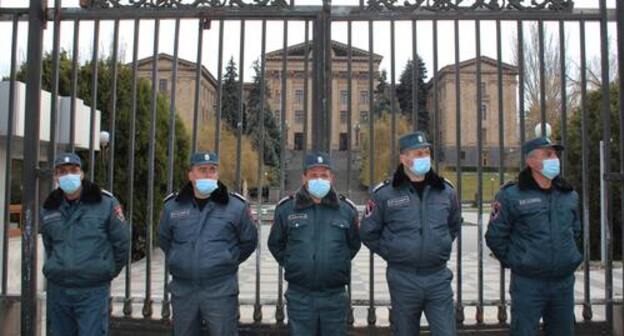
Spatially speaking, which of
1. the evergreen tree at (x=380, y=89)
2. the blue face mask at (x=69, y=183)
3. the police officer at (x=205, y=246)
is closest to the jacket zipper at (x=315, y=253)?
the police officer at (x=205, y=246)

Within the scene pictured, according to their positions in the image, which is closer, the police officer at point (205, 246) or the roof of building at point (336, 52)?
the police officer at point (205, 246)

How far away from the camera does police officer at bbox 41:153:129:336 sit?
15.3 ft

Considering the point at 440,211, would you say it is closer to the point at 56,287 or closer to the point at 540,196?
the point at 540,196

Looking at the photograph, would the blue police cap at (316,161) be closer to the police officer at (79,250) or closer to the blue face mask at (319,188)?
the blue face mask at (319,188)

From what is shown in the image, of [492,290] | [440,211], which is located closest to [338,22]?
[440,211]

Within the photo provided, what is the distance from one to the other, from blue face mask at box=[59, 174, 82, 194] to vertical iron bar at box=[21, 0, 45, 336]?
734 millimetres

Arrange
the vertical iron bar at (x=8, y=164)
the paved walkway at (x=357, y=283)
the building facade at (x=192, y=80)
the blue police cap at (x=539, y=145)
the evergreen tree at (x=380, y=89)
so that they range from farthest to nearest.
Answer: the paved walkway at (x=357, y=283) → the evergreen tree at (x=380, y=89) → the building facade at (x=192, y=80) → the vertical iron bar at (x=8, y=164) → the blue police cap at (x=539, y=145)

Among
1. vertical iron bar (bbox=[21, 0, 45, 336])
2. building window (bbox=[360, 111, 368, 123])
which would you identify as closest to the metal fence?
vertical iron bar (bbox=[21, 0, 45, 336])

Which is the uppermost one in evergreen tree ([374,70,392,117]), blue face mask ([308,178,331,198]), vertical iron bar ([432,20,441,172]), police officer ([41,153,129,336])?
evergreen tree ([374,70,392,117])

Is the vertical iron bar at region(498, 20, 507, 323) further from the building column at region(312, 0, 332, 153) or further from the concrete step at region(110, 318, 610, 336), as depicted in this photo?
the building column at region(312, 0, 332, 153)

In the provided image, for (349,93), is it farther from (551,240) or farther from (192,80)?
(192,80)

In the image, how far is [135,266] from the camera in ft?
50.8

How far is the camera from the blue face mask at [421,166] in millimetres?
4590

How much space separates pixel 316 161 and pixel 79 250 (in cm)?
189
